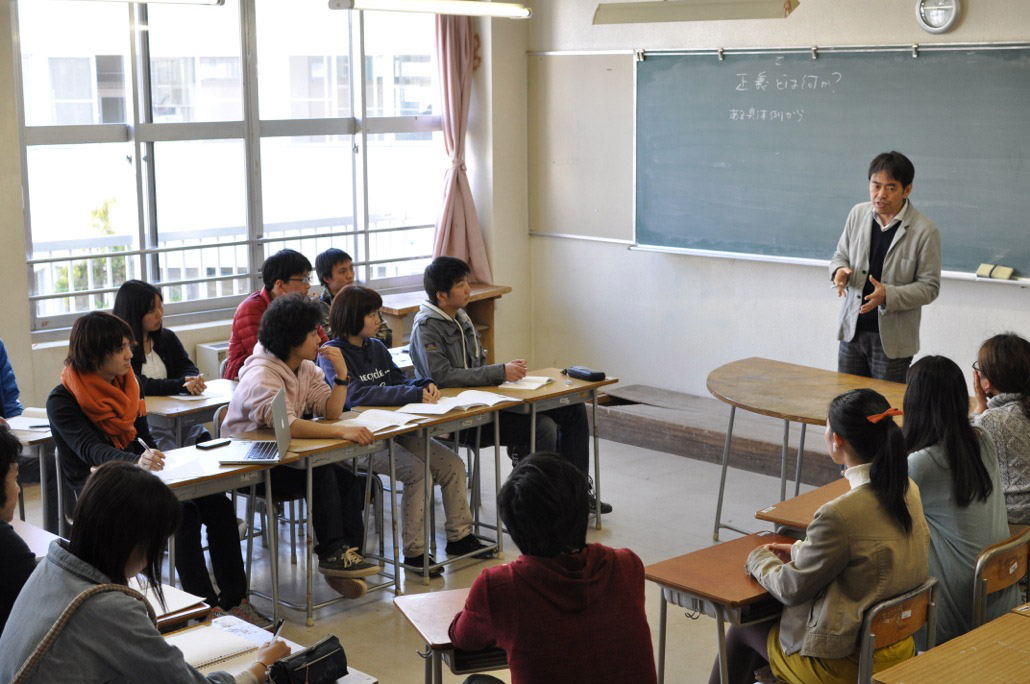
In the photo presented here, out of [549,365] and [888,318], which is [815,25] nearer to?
[888,318]

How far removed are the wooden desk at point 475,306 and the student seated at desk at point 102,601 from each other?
500cm

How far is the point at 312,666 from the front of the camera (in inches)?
95.0

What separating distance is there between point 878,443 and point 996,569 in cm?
56

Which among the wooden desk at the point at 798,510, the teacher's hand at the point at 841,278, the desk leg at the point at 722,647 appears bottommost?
the desk leg at the point at 722,647

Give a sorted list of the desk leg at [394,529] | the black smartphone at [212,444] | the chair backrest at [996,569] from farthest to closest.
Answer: the desk leg at [394,529] → the black smartphone at [212,444] → the chair backrest at [996,569]

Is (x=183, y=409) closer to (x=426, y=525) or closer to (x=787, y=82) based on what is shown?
(x=426, y=525)

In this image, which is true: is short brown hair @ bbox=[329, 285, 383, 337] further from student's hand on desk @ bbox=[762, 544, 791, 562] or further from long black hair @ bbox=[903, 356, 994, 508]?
long black hair @ bbox=[903, 356, 994, 508]

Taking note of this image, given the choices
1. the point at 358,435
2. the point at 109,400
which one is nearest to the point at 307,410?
the point at 358,435

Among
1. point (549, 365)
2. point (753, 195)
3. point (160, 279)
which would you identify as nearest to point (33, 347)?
point (160, 279)

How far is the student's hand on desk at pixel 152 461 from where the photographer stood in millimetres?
3865

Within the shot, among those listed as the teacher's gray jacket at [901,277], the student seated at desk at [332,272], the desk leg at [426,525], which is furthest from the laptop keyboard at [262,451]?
the teacher's gray jacket at [901,277]

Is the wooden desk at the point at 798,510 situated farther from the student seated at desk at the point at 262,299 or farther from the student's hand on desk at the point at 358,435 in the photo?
the student seated at desk at the point at 262,299

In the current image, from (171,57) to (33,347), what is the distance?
1831 mm

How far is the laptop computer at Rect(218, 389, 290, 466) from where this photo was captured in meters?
3.97
